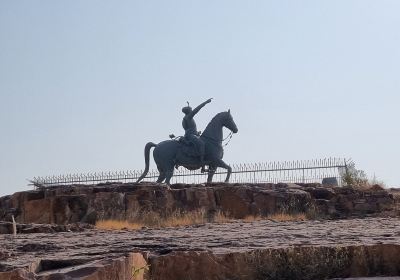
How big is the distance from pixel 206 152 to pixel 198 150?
0.32 m

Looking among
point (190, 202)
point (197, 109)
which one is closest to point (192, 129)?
point (197, 109)

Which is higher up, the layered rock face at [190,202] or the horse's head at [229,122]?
the horse's head at [229,122]

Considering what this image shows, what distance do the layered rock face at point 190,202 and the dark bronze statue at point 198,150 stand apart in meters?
7.09

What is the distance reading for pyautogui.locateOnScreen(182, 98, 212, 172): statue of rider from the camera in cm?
2347

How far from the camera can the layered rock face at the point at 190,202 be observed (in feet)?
A: 50.3

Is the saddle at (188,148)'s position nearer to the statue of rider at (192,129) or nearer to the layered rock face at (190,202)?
the statue of rider at (192,129)

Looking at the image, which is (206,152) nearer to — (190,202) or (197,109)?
(197,109)

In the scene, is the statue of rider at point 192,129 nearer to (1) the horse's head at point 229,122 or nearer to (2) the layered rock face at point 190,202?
(1) the horse's head at point 229,122

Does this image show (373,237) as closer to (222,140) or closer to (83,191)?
(83,191)

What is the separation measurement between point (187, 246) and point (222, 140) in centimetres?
1721

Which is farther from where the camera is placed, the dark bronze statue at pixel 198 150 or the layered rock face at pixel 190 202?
the dark bronze statue at pixel 198 150

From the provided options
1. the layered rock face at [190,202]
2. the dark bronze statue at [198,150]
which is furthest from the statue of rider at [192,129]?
the layered rock face at [190,202]

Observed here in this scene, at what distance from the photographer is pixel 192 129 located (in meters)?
24.4

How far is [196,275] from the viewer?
6.03 meters
